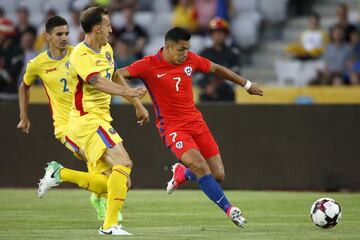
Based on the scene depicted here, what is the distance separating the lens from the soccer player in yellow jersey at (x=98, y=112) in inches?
421

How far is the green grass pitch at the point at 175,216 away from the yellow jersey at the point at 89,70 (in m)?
1.31

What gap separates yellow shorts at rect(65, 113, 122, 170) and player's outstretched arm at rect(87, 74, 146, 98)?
2.09 feet

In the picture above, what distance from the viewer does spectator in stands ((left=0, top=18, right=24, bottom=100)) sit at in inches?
813

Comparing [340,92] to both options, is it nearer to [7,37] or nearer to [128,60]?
[128,60]

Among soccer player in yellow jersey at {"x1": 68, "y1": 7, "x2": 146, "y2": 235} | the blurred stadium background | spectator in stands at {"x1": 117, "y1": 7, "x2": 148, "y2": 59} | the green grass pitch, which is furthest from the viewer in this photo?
spectator in stands at {"x1": 117, "y1": 7, "x2": 148, "y2": 59}

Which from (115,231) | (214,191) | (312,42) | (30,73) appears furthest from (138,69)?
(312,42)

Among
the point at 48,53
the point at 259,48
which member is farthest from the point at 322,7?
the point at 48,53

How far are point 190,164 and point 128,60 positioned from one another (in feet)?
28.5

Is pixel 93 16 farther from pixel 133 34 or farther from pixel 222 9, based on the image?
pixel 222 9

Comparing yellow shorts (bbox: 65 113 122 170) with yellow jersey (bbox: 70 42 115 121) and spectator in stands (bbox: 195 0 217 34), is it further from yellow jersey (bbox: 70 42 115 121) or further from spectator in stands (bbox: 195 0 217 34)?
spectator in stands (bbox: 195 0 217 34)

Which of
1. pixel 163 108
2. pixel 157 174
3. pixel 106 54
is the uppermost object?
pixel 106 54

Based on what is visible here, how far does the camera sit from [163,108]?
12.4m

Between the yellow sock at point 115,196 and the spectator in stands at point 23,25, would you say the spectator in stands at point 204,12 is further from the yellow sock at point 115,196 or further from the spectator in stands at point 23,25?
the yellow sock at point 115,196

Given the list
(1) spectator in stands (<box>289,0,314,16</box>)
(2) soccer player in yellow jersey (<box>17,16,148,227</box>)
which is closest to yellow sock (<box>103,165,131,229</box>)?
(2) soccer player in yellow jersey (<box>17,16,148,227</box>)
